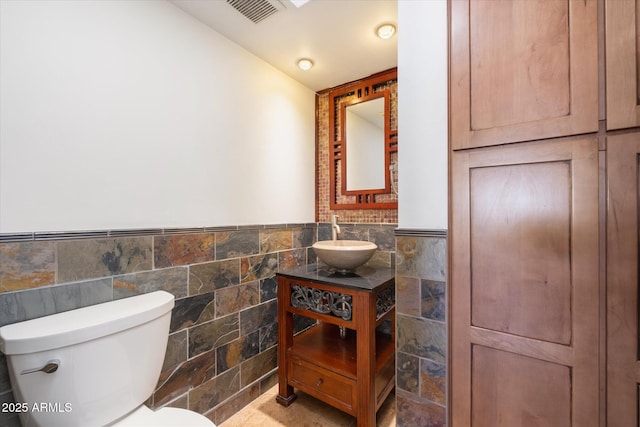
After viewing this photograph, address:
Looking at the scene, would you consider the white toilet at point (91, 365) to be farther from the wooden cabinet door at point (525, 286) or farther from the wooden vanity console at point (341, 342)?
the wooden cabinet door at point (525, 286)

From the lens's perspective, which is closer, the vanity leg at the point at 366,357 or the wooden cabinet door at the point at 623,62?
the wooden cabinet door at the point at 623,62

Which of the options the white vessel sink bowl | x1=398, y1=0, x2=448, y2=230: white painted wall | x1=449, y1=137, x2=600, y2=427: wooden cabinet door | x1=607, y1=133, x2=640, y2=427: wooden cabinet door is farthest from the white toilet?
x1=607, y1=133, x2=640, y2=427: wooden cabinet door

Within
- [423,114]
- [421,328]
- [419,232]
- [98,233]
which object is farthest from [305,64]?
[421,328]

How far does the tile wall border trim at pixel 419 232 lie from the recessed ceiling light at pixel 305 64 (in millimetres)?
1478

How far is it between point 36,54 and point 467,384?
203cm

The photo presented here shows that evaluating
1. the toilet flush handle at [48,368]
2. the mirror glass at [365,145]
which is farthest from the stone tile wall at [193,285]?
the mirror glass at [365,145]

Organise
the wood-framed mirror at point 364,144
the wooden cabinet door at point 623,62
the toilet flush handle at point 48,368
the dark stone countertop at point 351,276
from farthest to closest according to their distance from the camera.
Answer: the wood-framed mirror at point 364,144
the dark stone countertop at point 351,276
the toilet flush handle at point 48,368
the wooden cabinet door at point 623,62

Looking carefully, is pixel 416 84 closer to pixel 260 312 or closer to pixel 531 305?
pixel 531 305

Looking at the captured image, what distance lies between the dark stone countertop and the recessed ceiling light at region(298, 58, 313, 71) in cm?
150

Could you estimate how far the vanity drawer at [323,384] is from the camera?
1.52 metres

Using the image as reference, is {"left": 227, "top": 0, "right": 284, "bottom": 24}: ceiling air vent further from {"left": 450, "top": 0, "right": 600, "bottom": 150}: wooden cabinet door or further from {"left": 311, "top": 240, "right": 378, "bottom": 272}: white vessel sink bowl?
{"left": 311, "top": 240, "right": 378, "bottom": 272}: white vessel sink bowl

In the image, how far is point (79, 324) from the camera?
930mm

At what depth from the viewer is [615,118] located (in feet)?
2.50

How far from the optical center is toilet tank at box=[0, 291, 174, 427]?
85 cm
